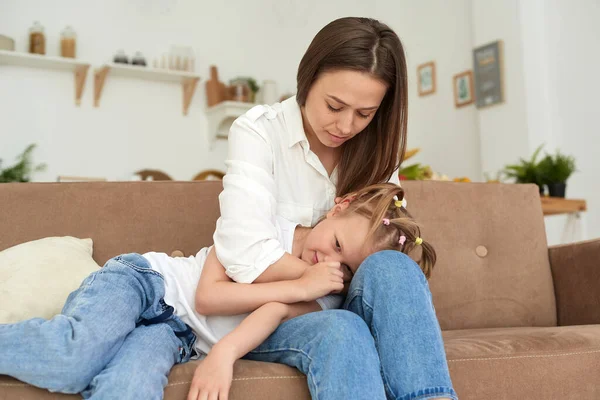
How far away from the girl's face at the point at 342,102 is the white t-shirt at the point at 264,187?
0.33 feet

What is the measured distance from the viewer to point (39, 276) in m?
1.40

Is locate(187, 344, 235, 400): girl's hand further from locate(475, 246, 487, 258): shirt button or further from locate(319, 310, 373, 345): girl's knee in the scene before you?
locate(475, 246, 487, 258): shirt button

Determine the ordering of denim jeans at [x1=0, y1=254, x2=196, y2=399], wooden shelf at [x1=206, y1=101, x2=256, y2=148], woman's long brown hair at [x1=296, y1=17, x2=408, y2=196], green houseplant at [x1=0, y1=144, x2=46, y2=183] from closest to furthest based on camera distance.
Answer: denim jeans at [x1=0, y1=254, x2=196, y2=399], woman's long brown hair at [x1=296, y1=17, x2=408, y2=196], green houseplant at [x1=0, y1=144, x2=46, y2=183], wooden shelf at [x1=206, y1=101, x2=256, y2=148]

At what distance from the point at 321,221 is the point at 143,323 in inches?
17.6

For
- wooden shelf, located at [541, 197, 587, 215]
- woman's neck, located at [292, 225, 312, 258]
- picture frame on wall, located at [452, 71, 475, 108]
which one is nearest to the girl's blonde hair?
woman's neck, located at [292, 225, 312, 258]

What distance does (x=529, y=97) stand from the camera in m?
4.26

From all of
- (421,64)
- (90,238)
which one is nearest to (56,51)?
(421,64)

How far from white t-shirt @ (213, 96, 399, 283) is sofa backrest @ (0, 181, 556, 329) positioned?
349mm

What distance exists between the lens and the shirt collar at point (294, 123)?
1.52 m

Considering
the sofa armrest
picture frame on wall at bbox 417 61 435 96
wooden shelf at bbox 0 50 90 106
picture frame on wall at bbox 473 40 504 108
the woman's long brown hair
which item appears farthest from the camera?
picture frame on wall at bbox 417 61 435 96

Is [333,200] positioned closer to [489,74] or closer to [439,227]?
[439,227]

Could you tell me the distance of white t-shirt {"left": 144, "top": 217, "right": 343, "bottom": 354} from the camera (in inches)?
51.8

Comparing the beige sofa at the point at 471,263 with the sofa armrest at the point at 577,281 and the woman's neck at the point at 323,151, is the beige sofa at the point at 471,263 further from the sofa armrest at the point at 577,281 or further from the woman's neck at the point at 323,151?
the woman's neck at the point at 323,151

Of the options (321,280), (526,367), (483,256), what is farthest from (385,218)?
(483,256)
